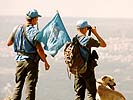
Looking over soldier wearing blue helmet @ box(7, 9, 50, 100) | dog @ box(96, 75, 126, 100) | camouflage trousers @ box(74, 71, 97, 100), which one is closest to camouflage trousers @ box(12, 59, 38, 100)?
soldier wearing blue helmet @ box(7, 9, 50, 100)

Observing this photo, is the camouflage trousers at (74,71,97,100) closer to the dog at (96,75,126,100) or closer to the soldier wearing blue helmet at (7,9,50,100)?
the dog at (96,75,126,100)

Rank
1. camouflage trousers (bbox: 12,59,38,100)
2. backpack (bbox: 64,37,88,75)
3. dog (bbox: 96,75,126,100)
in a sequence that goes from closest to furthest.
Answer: backpack (bbox: 64,37,88,75), camouflage trousers (bbox: 12,59,38,100), dog (bbox: 96,75,126,100)

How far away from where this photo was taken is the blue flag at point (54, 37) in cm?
1127

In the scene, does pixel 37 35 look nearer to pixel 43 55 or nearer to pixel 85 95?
pixel 43 55

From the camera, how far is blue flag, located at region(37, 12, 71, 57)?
11.3 meters

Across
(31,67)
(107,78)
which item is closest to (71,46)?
(31,67)

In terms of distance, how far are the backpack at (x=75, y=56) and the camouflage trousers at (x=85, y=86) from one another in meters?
0.23

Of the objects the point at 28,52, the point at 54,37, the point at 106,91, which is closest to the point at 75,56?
the point at 54,37

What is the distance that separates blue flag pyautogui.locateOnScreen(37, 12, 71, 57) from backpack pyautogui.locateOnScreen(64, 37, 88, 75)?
347mm

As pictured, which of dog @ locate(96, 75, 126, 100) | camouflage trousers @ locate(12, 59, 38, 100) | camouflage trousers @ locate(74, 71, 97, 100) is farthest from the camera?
dog @ locate(96, 75, 126, 100)

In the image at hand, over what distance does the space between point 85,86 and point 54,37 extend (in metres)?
1.42

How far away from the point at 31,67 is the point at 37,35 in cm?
78

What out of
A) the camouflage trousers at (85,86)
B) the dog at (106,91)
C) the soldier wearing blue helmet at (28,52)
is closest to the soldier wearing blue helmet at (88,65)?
the camouflage trousers at (85,86)

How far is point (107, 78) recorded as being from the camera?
12484mm
